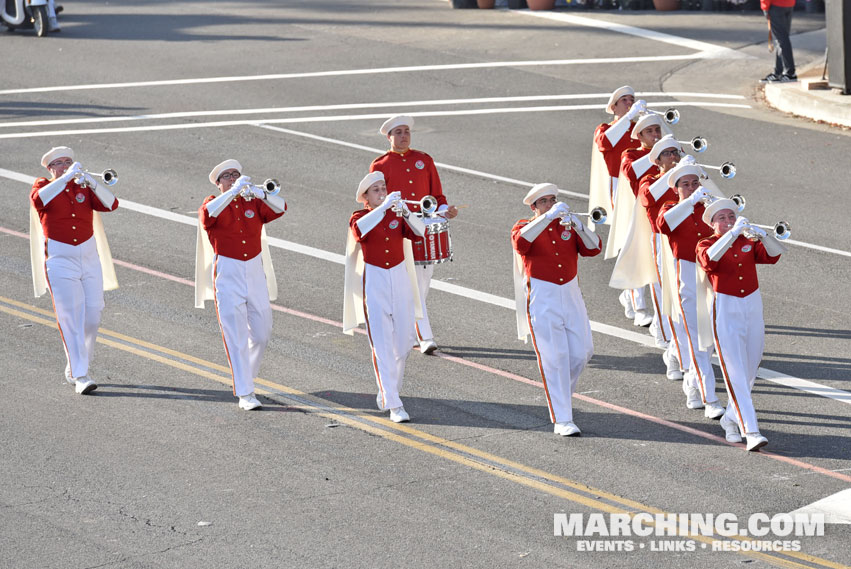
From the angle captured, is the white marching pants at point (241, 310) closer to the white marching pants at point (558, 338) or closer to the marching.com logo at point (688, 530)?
the white marching pants at point (558, 338)

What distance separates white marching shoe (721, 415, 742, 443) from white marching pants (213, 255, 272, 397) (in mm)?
4285

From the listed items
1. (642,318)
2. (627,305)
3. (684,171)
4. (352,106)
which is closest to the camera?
(684,171)

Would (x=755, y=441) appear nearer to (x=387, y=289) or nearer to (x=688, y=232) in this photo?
(x=688, y=232)

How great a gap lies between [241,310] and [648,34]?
1892 centimetres

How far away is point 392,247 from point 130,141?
1099cm

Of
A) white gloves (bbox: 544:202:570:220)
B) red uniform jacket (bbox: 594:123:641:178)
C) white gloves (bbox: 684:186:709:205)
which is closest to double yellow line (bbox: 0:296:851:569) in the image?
white gloves (bbox: 544:202:570:220)

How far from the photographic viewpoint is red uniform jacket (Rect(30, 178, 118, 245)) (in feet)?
43.9

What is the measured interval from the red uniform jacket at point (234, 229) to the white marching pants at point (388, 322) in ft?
3.74

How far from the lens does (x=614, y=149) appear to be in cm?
1529

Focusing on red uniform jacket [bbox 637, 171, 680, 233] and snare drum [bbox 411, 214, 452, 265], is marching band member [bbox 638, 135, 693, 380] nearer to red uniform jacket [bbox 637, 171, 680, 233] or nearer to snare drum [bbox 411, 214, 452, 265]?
red uniform jacket [bbox 637, 171, 680, 233]

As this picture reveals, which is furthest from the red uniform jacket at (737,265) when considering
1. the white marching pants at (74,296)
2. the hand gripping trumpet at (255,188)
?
the white marching pants at (74,296)

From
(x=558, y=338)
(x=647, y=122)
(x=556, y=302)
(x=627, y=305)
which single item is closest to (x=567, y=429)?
(x=558, y=338)

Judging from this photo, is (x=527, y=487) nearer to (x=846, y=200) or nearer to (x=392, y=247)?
(x=392, y=247)

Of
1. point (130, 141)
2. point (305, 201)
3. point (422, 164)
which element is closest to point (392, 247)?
point (422, 164)
